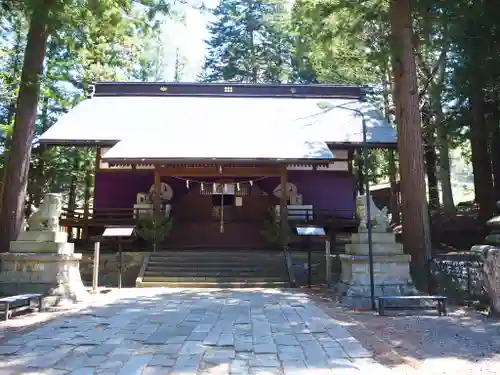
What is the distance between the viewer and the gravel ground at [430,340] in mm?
3812

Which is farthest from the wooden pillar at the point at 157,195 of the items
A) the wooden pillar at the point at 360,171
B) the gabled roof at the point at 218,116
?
the wooden pillar at the point at 360,171

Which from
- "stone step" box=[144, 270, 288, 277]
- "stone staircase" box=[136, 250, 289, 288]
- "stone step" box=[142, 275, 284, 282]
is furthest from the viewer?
"stone step" box=[144, 270, 288, 277]

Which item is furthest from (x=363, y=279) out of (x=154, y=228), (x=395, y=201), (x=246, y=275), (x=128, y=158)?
(x=395, y=201)

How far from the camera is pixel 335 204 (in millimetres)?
15078

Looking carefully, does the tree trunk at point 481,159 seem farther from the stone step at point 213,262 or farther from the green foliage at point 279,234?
the stone step at point 213,262

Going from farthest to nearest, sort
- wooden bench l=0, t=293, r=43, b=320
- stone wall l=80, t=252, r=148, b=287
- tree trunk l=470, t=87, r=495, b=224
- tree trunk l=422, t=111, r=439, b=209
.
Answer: tree trunk l=422, t=111, r=439, b=209, tree trunk l=470, t=87, r=495, b=224, stone wall l=80, t=252, r=148, b=287, wooden bench l=0, t=293, r=43, b=320

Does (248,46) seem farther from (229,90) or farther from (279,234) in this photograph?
(279,234)

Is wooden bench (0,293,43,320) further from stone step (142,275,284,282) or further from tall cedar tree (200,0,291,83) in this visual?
tall cedar tree (200,0,291,83)

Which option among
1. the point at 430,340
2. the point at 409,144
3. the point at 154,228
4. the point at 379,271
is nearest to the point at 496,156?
the point at 409,144

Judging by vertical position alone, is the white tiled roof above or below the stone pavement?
above

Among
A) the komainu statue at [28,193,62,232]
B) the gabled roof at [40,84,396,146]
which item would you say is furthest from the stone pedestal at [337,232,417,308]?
the gabled roof at [40,84,396,146]

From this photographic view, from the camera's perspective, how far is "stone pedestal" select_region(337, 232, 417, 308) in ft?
23.6

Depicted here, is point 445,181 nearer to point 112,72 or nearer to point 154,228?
point 154,228

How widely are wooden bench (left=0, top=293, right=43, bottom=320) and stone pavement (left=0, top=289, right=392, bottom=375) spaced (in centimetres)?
75
